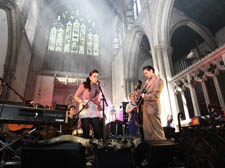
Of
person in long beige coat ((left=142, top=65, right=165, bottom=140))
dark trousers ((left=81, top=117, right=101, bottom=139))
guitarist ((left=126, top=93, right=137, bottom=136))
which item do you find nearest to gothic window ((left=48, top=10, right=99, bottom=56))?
guitarist ((left=126, top=93, right=137, bottom=136))

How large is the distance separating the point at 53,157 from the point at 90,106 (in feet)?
3.99

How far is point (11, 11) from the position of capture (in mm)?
6965

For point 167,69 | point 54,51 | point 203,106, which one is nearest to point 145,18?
point 167,69

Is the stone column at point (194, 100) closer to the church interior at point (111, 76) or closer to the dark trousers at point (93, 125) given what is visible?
the church interior at point (111, 76)

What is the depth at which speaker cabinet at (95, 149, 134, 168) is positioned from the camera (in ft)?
3.71

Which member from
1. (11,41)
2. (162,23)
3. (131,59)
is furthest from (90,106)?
(131,59)

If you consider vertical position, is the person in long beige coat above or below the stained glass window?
below

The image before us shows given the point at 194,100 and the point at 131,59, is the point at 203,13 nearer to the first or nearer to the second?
the point at 131,59

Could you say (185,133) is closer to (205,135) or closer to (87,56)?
(205,135)

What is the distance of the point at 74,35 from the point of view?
47.6 ft

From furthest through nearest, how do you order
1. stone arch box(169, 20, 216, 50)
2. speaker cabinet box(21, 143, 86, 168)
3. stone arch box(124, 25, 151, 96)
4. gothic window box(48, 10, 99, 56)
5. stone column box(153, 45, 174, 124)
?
gothic window box(48, 10, 99, 56)
stone arch box(124, 25, 151, 96)
stone arch box(169, 20, 216, 50)
stone column box(153, 45, 174, 124)
speaker cabinet box(21, 143, 86, 168)

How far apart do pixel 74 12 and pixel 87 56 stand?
207 inches

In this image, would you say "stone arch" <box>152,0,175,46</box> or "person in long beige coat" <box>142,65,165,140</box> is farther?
"stone arch" <box>152,0,175,46</box>

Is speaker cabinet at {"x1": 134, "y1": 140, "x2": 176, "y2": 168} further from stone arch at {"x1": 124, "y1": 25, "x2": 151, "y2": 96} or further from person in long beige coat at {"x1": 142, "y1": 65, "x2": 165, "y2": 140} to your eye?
stone arch at {"x1": 124, "y1": 25, "x2": 151, "y2": 96}
